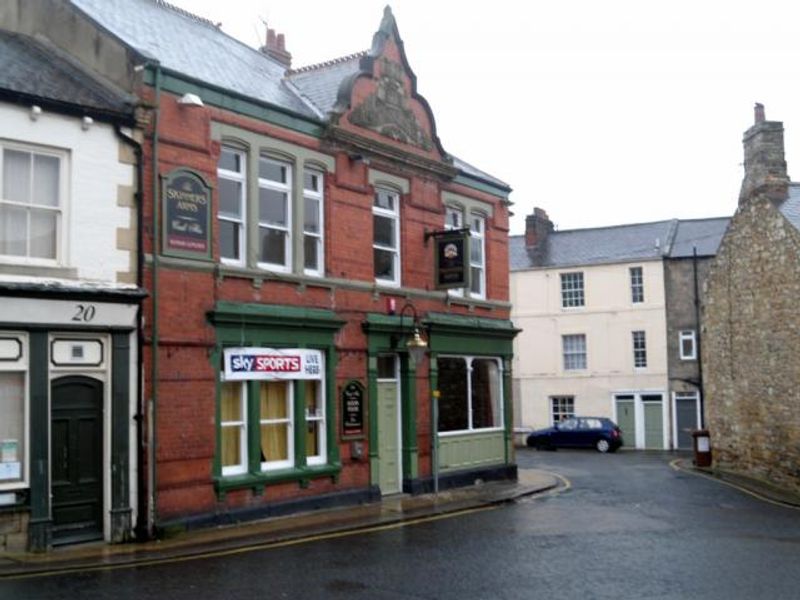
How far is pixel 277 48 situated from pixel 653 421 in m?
26.4

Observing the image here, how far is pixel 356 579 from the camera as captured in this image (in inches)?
429

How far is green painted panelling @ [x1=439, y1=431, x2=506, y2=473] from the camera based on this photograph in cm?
2084

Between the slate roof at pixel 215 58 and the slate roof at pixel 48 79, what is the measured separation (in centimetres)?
89

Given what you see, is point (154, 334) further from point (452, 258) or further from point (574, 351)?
point (574, 351)

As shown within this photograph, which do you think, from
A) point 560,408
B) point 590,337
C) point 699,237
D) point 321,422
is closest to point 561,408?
point 560,408

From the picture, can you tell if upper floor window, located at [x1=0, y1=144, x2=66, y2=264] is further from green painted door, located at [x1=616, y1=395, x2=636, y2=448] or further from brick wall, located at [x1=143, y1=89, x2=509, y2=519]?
green painted door, located at [x1=616, y1=395, x2=636, y2=448]

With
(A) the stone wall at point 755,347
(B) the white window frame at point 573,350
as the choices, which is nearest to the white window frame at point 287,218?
(A) the stone wall at point 755,347

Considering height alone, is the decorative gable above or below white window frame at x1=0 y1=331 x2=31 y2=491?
above

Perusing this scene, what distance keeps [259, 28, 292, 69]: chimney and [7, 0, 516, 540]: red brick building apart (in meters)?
0.11

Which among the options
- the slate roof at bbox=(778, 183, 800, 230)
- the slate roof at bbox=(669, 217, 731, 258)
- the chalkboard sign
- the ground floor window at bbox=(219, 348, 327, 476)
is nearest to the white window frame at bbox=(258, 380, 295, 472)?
the ground floor window at bbox=(219, 348, 327, 476)

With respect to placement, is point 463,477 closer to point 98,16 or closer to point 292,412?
point 292,412

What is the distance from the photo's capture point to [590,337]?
43438mm

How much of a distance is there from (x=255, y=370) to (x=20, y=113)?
568 cm

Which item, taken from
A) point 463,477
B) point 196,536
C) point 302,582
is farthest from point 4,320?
point 463,477
